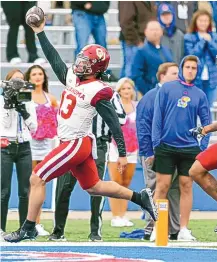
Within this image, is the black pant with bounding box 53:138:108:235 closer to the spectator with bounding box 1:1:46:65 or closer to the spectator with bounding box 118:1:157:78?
the spectator with bounding box 118:1:157:78

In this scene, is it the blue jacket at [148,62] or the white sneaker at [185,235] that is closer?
the white sneaker at [185,235]

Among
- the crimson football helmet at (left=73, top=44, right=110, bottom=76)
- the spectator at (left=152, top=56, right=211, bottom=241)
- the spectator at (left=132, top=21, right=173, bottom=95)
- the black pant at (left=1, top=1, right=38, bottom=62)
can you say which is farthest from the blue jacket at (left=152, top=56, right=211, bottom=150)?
the black pant at (left=1, top=1, right=38, bottom=62)

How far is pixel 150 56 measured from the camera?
1716cm

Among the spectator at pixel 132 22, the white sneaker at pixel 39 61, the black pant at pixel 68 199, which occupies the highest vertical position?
the spectator at pixel 132 22

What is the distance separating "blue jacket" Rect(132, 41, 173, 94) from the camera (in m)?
17.1

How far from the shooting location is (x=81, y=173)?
37.4ft

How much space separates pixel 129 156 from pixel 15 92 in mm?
2919

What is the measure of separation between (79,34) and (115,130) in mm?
7209

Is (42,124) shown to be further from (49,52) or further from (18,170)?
(49,52)

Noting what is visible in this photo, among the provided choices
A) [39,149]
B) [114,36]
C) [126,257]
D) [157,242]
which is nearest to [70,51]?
[114,36]

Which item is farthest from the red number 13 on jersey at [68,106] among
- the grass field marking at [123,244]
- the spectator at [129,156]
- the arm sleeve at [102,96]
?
the spectator at [129,156]

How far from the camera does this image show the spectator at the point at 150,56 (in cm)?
1709

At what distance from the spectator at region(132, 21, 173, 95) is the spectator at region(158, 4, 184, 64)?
39 centimetres

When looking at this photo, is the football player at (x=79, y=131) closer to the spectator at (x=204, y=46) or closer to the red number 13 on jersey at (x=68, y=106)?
the red number 13 on jersey at (x=68, y=106)
